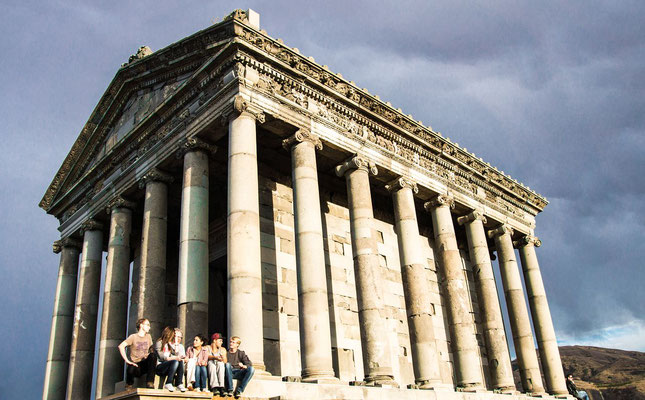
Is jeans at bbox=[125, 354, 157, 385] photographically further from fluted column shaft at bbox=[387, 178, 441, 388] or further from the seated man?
fluted column shaft at bbox=[387, 178, 441, 388]

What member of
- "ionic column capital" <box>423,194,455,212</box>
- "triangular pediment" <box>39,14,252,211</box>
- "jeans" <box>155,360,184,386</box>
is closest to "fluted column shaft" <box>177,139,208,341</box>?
"triangular pediment" <box>39,14,252,211</box>

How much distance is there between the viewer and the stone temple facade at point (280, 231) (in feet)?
47.1

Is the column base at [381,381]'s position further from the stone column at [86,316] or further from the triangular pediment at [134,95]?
the stone column at [86,316]

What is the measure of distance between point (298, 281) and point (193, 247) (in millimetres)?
3135

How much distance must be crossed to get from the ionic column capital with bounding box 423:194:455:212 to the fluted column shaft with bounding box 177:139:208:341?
9.56 metres

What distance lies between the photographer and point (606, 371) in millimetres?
41781

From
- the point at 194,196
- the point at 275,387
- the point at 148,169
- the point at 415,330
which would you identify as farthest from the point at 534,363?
the point at 148,169

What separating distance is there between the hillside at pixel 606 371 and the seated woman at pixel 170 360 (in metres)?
32.9

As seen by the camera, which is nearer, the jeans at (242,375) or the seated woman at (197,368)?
the seated woman at (197,368)

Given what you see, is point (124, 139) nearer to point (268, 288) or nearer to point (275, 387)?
point (268, 288)

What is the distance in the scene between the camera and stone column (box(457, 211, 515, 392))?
65.7ft

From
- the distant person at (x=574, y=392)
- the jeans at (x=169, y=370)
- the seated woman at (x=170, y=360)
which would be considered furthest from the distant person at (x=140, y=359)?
the distant person at (x=574, y=392)

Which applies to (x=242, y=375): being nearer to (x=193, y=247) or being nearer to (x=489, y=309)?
(x=193, y=247)

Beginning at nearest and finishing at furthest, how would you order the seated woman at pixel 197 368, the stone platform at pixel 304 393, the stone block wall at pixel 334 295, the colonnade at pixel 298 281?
the stone platform at pixel 304 393
the seated woman at pixel 197 368
the colonnade at pixel 298 281
the stone block wall at pixel 334 295
